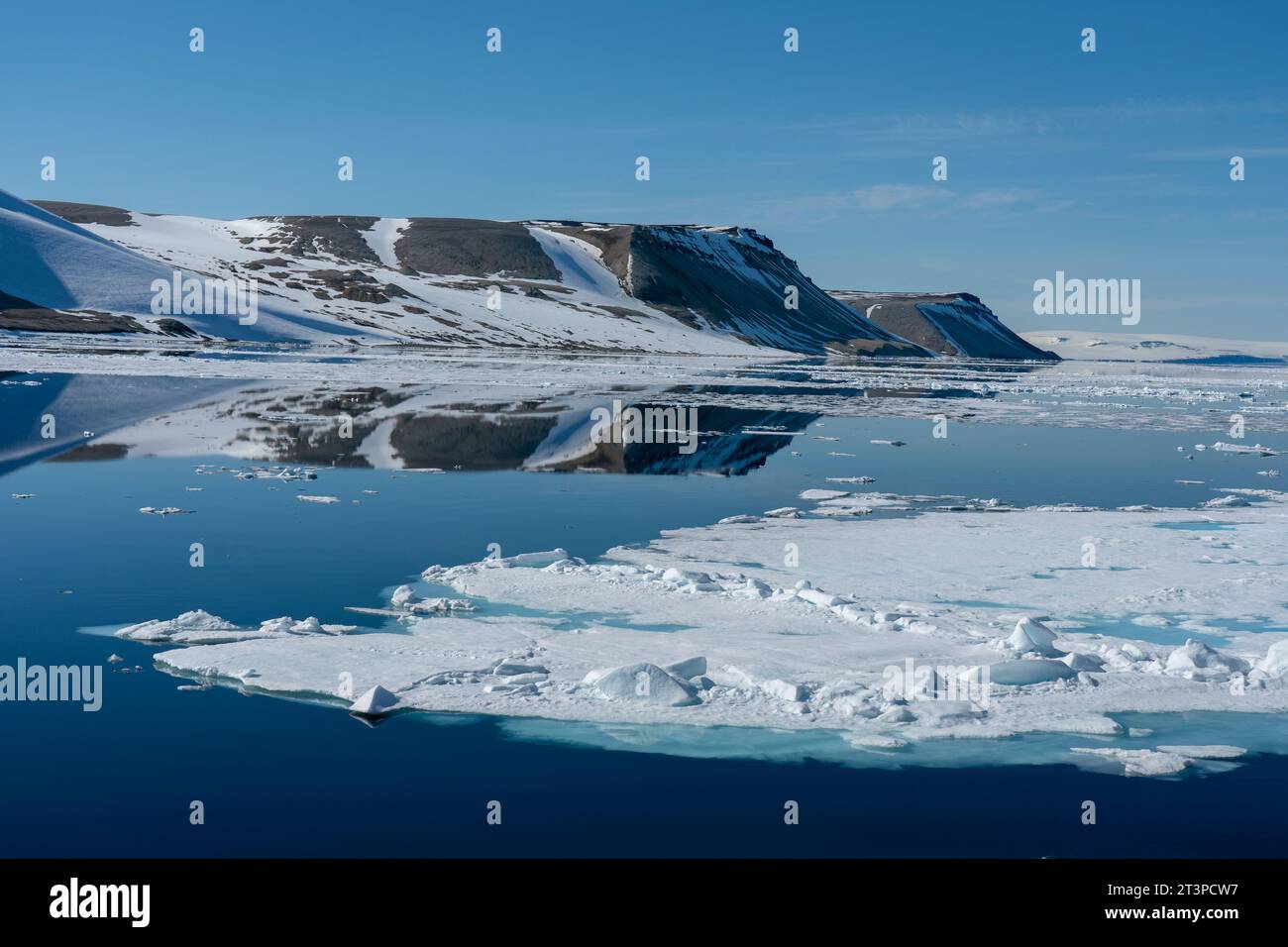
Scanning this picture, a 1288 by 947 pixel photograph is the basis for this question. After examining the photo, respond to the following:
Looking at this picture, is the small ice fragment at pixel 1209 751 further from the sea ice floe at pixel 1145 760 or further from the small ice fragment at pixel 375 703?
the small ice fragment at pixel 375 703

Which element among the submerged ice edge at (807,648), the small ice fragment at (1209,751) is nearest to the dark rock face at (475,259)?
the submerged ice edge at (807,648)

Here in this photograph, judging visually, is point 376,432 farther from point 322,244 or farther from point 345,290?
point 322,244

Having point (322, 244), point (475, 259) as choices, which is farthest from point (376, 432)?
point (322, 244)

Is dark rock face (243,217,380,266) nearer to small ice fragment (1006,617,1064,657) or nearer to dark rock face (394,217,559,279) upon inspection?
dark rock face (394,217,559,279)

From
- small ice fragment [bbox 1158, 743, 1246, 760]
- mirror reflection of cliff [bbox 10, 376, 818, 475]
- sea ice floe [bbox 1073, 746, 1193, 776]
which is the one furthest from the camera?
mirror reflection of cliff [bbox 10, 376, 818, 475]

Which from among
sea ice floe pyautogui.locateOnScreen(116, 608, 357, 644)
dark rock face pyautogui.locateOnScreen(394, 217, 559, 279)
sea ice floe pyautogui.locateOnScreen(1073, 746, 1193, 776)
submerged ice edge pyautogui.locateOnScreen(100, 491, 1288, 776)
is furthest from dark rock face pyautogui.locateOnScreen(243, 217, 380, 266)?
sea ice floe pyautogui.locateOnScreen(1073, 746, 1193, 776)

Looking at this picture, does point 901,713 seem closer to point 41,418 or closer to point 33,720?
point 33,720
